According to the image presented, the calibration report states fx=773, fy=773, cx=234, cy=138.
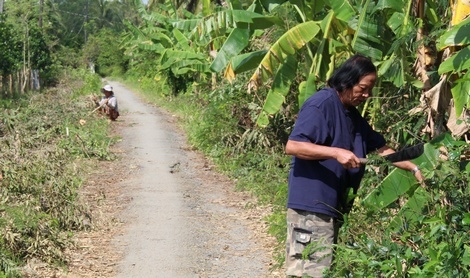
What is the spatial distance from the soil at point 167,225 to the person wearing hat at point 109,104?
540 centimetres

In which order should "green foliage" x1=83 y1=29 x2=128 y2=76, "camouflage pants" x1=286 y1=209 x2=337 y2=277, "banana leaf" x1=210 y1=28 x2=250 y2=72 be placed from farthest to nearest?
"green foliage" x1=83 y1=29 x2=128 y2=76 < "banana leaf" x1=210 y1=28 x2=250 y2=72 < "camouflage pants" x1=286 y1=209 x2=337 y2=277

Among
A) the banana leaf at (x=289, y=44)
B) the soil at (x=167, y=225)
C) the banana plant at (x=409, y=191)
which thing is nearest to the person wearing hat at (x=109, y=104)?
the soil at (x=167, y=225)

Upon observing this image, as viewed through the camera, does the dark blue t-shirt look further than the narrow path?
No

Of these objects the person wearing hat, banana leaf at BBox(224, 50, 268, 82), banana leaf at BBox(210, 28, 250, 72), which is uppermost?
banana leaf at BBox(210, 28, 250, 72)

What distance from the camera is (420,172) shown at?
4.94 metres

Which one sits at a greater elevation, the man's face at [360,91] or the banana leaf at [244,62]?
the man's face at [360,91]

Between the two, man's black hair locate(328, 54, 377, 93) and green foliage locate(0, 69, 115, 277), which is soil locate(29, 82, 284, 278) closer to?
green foliage locate(0, 69, 115, 277)

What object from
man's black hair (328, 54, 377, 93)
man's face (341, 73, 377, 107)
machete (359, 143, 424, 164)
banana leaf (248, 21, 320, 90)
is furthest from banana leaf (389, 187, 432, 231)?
banana leaf (248, 21, 320, 90)

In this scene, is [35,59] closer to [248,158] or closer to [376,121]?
[248,158]

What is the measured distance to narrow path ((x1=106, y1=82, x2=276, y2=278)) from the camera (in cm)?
752

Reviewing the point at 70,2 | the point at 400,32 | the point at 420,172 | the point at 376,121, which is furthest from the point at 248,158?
the point at 70,2

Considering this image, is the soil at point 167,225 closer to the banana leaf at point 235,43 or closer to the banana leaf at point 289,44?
the banana leaf at point 289,44

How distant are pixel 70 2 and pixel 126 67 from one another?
124 ft

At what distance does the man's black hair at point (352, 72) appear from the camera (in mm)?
4625
